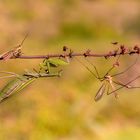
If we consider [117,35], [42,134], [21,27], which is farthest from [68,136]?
[117,35]

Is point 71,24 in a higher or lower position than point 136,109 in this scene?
higher

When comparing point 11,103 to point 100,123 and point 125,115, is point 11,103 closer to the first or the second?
point 100,123

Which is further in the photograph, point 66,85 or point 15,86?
point 66,85

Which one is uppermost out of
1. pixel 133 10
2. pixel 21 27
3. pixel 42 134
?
pixel 133 10

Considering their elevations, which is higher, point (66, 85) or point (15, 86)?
point (66, 85)

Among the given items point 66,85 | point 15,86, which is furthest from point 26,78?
point 66,85

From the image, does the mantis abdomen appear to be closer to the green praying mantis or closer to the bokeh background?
the green praying mantis

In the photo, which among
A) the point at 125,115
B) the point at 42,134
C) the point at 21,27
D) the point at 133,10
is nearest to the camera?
the point at 42,134

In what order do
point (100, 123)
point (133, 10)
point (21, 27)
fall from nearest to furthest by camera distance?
point (100, 123)
point (21, 27)
point (133, 10)

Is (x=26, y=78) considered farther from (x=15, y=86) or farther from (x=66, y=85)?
(x=66, y=85)
